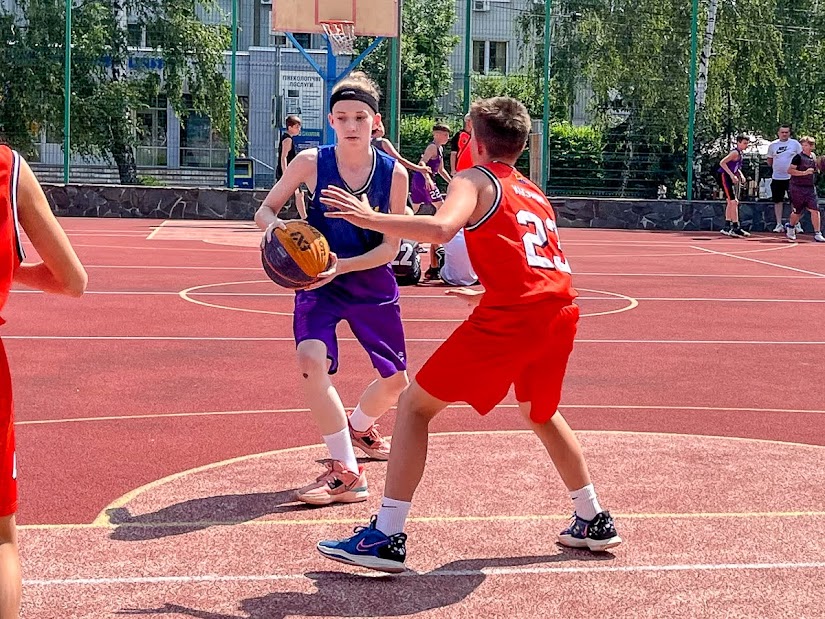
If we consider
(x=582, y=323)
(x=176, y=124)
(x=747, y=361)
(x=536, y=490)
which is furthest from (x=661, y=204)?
(x=536, y=490)

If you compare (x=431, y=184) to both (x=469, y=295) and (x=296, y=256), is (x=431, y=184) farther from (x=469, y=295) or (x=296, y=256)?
(x=469, y=295)

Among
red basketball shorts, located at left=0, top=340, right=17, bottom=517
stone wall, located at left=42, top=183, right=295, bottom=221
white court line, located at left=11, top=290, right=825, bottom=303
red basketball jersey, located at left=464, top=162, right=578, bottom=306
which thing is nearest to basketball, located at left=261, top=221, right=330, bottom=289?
red basketball jersey, located at left=464, top=162, right=578, bottom=306

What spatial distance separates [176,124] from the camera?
28.4m

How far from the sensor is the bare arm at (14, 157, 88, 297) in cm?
319

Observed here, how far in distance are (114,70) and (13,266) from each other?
26.7 m

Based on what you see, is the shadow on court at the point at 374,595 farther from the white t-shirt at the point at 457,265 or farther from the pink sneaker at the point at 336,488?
the white t-shirt at the point at 457,265

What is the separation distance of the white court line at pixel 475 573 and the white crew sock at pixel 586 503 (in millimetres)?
245

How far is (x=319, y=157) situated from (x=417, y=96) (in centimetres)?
2246

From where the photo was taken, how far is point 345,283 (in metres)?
5.82

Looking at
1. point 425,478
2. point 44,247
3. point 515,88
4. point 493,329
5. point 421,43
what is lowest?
point 425,478

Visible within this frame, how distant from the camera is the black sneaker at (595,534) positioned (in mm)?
4965

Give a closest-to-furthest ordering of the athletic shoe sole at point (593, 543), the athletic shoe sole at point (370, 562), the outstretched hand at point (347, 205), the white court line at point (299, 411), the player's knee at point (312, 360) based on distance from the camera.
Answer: the outstretched hand at point (347, 205) < the athletic shoe sole at point (370, 562) < the athletic shoe sole at point (593, 543) < the player's knee at point (312, 360) < the white court line at point (299, 411)

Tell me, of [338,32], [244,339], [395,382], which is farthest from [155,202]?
[395,382]

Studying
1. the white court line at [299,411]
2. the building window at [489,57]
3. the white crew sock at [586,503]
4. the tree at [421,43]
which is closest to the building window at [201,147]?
the building window at [489,57]
